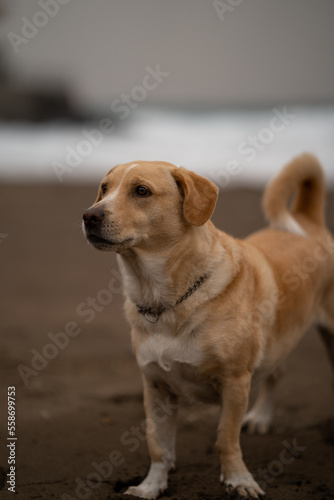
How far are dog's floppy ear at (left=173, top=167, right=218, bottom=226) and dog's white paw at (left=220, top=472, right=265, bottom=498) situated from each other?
4.73 feet

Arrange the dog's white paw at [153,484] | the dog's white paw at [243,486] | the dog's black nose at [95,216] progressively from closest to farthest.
A: the dog's black nose at [95,216] < the dog's white paw at [243,486] < the dog's white paw at [153,484]

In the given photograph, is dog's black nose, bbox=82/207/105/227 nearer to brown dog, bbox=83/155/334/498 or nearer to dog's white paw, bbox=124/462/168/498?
brown dog, bbox=83/155/334/498

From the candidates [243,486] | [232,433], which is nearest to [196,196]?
[232,433]

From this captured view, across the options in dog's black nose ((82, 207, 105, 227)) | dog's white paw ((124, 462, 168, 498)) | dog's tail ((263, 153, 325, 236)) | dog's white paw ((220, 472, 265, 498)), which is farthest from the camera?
dog's tail ((263, 153, 325, 236))

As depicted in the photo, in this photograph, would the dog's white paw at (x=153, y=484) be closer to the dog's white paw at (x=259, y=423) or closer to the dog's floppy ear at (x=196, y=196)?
the dog's white paw at (x=259, y=423)

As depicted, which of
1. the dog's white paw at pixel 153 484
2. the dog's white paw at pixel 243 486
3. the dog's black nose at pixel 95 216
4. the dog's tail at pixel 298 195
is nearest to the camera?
the dog's black nose at pixel 95 216

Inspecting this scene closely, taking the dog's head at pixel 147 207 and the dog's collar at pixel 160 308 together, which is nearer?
the dog's head at pixel 147 207

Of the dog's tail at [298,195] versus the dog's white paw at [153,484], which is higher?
the dog's tail at [298,195]

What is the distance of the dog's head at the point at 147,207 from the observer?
119 inches

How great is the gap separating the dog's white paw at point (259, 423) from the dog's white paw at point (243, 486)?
1.27 meters

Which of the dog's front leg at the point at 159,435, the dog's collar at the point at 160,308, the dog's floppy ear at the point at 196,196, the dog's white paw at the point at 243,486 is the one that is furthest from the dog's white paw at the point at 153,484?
the dog's floppy ear at the point at 196,196

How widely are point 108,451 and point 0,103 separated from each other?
17472 mm

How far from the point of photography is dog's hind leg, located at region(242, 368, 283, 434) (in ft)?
14.7

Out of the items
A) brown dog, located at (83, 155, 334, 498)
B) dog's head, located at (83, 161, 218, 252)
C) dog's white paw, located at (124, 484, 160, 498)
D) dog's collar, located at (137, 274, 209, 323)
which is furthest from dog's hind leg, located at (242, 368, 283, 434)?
dog's head, located at (83, 161, 218, 252)
